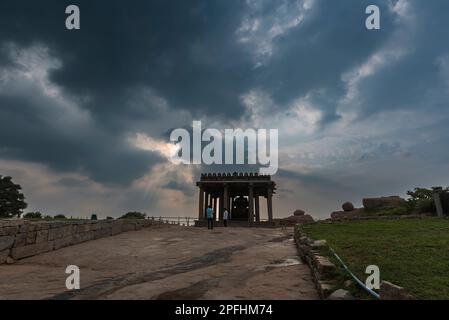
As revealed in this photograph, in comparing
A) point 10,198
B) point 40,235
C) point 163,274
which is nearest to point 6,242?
point 40,235

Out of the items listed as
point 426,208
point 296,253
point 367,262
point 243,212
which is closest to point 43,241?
point 296,253

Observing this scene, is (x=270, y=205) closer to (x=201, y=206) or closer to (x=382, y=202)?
(x=201, y=206)

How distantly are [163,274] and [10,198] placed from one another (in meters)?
40.0

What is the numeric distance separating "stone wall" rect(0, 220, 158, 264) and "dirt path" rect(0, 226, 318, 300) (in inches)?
18.6

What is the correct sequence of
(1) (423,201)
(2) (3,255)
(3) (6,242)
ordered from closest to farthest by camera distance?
1. (2) (3,255)
2. (3) (6,242)
3. (1) (423,201)

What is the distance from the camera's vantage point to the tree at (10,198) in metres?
36.2

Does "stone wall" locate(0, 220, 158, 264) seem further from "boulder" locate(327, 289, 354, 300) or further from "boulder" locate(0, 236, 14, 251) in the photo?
"boulder" locate(327, 289, 354, 300)

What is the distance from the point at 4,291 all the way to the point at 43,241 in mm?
5514

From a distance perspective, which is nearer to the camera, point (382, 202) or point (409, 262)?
point (409, 262)

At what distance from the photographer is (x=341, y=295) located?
13.7ft

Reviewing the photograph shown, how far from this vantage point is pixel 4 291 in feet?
18.9
